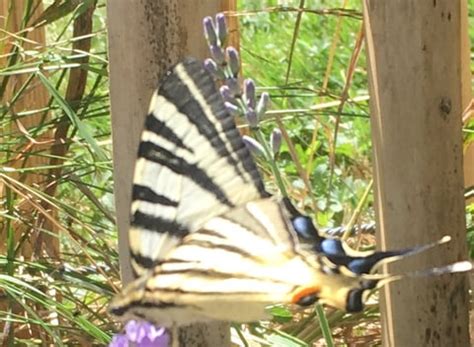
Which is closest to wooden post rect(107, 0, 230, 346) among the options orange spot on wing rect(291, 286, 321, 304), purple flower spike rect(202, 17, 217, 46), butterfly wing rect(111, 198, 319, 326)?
purple flower spike rect(202, 17, 217, 46)

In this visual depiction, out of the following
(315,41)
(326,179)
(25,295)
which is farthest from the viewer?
(315,41)

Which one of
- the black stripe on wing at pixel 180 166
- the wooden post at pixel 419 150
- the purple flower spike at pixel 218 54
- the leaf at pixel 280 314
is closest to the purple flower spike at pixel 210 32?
the purple flower spike at pixel 218 54

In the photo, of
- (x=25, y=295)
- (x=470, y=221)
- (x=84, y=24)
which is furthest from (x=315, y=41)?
(x=25, y=295)

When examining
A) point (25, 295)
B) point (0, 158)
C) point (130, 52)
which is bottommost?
point (25, 295)

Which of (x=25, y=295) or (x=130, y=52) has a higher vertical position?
(x=130, y=52)

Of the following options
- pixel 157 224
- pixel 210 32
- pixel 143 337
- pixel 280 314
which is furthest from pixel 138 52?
pixel 280 314

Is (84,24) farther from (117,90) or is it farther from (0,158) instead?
(117,90)

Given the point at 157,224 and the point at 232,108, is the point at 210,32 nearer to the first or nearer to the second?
→ the point at 232,108

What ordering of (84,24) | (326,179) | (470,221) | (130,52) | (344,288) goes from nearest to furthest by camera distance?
(344,288), (130,52), (470,221), (84,24), (326,179)
